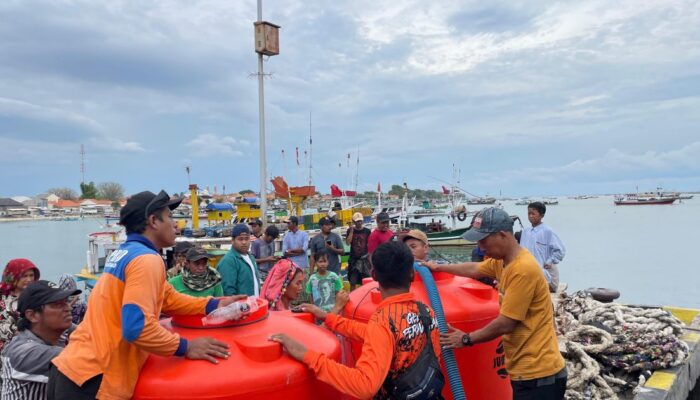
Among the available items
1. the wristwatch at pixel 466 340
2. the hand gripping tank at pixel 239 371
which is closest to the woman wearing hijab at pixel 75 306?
the hand gripping tank at pixel 239 371

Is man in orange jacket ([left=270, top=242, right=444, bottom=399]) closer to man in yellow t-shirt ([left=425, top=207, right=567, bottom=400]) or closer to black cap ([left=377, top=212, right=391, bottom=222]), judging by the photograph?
man in yellow t-shirt ([left=425, top=207, right=567, bottom=400])

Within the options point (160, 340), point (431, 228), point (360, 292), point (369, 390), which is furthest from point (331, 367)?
point (431, 228)

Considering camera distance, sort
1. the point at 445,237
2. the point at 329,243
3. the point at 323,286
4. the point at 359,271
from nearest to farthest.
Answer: the point at 323,286
the point at 359,271
the point at 329,243
the point at 445,237

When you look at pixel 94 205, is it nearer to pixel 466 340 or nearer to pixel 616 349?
pixel 616 349

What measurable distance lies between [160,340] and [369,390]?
39.9 inches

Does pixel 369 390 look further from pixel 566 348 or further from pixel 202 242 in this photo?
pixel 202 242

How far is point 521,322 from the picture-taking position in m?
2.88

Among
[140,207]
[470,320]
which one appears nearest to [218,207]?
[470,320]

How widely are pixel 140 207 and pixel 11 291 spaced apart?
265 centimetres

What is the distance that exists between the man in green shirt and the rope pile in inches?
152

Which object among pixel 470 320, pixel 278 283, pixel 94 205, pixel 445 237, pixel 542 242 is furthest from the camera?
pixel 94 205

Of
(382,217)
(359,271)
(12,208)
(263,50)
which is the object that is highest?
(263,50)

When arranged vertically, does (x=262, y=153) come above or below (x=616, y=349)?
above

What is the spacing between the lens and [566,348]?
5.12 m
